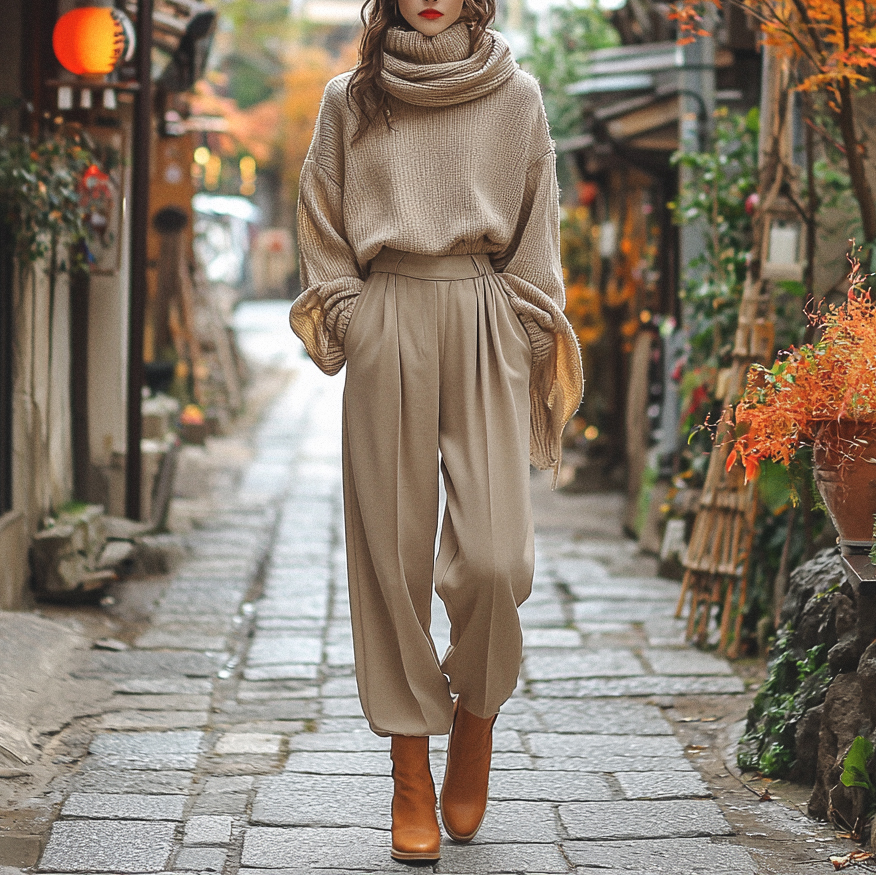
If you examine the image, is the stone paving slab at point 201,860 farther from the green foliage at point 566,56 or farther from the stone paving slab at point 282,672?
the green foliage at point 566,56

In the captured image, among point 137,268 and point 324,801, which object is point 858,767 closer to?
point 324,801

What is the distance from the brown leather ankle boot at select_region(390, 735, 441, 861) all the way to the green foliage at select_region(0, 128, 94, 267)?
2.95 m

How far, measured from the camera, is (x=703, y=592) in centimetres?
523

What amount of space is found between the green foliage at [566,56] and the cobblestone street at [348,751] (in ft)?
19.5

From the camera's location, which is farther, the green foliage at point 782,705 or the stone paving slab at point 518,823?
the green foliage at point 782,705

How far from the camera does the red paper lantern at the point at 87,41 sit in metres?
5.39

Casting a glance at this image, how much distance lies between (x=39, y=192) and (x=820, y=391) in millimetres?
3227

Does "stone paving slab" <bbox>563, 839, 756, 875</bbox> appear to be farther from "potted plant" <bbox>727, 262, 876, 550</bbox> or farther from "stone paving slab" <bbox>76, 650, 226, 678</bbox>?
"stone paving slab" <bbox>76, 650, 226, 678</bbox>

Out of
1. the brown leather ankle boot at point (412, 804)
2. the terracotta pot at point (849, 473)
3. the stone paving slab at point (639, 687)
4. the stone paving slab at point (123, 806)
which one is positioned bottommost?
the stone paving slab at point (639, 687)

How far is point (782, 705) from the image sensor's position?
3.79 metres

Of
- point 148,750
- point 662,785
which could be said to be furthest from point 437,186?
point 148,750

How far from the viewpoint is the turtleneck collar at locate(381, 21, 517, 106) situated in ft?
9.66

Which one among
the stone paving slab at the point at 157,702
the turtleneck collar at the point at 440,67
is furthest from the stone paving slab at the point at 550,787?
the turtleneck collar at the point at 440,67

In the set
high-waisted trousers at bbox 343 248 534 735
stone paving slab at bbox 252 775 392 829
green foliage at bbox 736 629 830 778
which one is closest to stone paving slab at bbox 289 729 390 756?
stone paving slab at bbox 252 775 392 829
